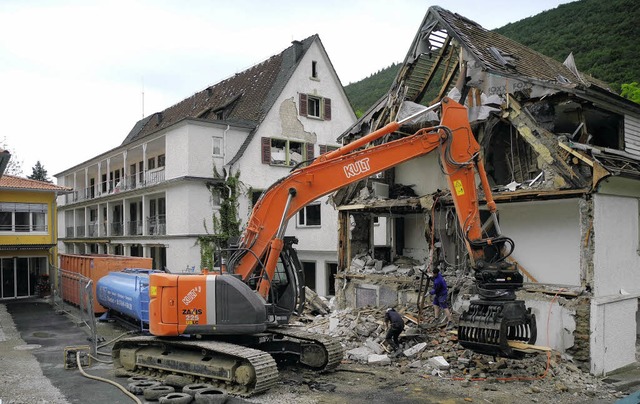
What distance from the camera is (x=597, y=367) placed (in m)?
12.4

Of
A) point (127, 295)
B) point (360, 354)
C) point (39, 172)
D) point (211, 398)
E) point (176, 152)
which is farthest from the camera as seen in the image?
point (39, 172)

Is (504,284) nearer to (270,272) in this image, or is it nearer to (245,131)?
(270,272)

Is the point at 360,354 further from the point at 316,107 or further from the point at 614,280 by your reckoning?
the point at 316,107

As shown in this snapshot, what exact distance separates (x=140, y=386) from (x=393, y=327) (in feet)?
19.2

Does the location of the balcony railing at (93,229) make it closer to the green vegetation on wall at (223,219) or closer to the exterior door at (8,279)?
the exterior door at (8,279)

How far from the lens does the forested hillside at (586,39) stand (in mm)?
49281

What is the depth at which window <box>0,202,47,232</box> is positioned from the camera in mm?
28000

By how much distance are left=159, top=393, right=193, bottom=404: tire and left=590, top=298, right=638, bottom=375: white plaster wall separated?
8.67 meters

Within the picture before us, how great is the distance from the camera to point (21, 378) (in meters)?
11.9

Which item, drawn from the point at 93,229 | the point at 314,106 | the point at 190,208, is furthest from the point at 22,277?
the point at 314,106

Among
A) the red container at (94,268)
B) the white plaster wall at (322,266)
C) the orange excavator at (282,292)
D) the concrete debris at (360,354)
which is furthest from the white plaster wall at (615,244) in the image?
the red container at (94,268)

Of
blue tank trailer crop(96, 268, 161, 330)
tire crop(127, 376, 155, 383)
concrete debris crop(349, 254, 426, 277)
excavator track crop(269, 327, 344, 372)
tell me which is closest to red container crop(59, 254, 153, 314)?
blue tank trailer crop(96, 268, 161, 330)

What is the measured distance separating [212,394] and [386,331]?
5662mm

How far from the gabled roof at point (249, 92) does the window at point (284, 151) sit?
1.40 meters
